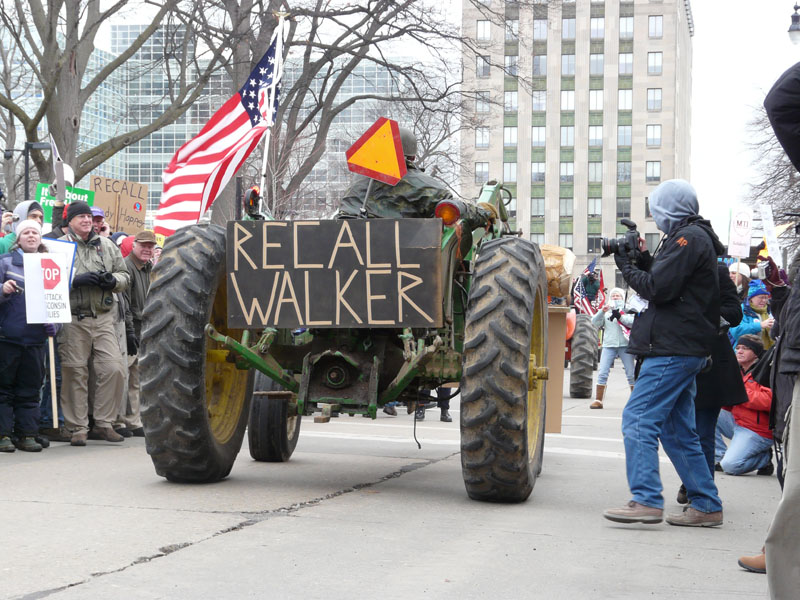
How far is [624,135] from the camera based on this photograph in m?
98.8

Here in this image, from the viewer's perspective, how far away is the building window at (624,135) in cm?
9874

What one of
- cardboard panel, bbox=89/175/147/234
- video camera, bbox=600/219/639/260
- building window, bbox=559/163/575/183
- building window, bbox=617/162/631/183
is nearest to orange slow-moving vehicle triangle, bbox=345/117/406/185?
video camera, bbox=600/219/639/260

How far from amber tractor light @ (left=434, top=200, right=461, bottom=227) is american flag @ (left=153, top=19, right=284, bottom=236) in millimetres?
5533

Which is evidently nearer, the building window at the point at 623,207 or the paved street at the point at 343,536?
the paved street at the point at 343,536

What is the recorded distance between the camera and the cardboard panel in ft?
51.5

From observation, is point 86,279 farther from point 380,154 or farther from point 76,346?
point 380,154

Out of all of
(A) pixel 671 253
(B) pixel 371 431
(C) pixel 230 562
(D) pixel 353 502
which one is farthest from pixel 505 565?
(B) pixel 371 431

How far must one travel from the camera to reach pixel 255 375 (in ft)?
26.7

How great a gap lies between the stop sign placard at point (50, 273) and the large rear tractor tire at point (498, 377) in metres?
4.15

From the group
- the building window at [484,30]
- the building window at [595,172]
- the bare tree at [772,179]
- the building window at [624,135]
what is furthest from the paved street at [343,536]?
the building window at [624,135]

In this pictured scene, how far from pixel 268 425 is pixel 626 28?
96.0 m

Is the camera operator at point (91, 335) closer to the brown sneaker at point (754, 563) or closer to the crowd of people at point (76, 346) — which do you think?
the crowd of people at point (76, 346)

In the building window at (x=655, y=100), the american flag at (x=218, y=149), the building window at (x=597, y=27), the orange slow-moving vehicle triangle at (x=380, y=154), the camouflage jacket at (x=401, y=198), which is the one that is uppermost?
the building window at (x=597, y=27)

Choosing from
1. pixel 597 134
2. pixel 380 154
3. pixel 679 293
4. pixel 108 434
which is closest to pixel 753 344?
pixel 679 293
